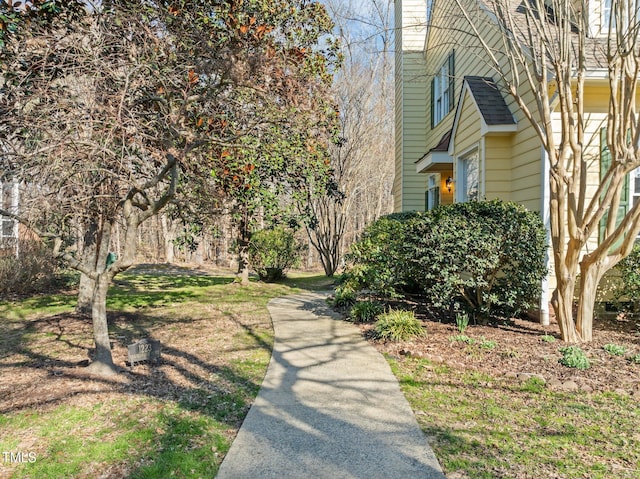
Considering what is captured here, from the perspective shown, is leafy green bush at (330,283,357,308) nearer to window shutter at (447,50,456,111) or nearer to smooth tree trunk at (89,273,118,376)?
smooth tree trunk at (89,273,118,376)

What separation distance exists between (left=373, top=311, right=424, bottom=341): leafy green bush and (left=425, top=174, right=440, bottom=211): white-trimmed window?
680 centimetres

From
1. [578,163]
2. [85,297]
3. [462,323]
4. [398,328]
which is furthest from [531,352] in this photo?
[85,297]

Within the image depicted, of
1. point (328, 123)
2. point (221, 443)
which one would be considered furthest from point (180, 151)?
point (328, 123)

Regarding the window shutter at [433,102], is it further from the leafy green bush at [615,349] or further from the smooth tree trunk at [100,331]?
the smooth tree trunk at [100,331]

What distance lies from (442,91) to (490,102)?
4699 millimetres

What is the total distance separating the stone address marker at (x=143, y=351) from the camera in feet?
16.5

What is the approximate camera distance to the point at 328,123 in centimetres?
841

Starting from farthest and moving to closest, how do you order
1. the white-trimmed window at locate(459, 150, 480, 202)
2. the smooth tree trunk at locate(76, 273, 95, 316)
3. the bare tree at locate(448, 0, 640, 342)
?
the white-trimmed window at locate(459, 150, 480, 202)
the smooth tree trunk at locate(76, 273, 95, 316)
the bare tree at locate(448, 0, 640, 342)

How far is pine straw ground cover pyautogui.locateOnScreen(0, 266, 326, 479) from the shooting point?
9.98 feet

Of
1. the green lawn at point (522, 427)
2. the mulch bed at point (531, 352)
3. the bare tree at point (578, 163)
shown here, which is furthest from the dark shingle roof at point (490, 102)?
the green lawn at point (522, 427)

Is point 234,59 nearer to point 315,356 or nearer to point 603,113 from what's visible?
point 315,356

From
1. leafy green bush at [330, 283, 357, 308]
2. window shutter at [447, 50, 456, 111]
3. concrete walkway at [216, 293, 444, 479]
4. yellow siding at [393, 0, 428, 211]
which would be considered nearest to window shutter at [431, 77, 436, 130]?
yellow siding at [393, 0, 428, 211]

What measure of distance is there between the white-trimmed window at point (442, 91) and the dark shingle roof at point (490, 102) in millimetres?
2698

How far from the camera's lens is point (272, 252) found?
45.0 feet
